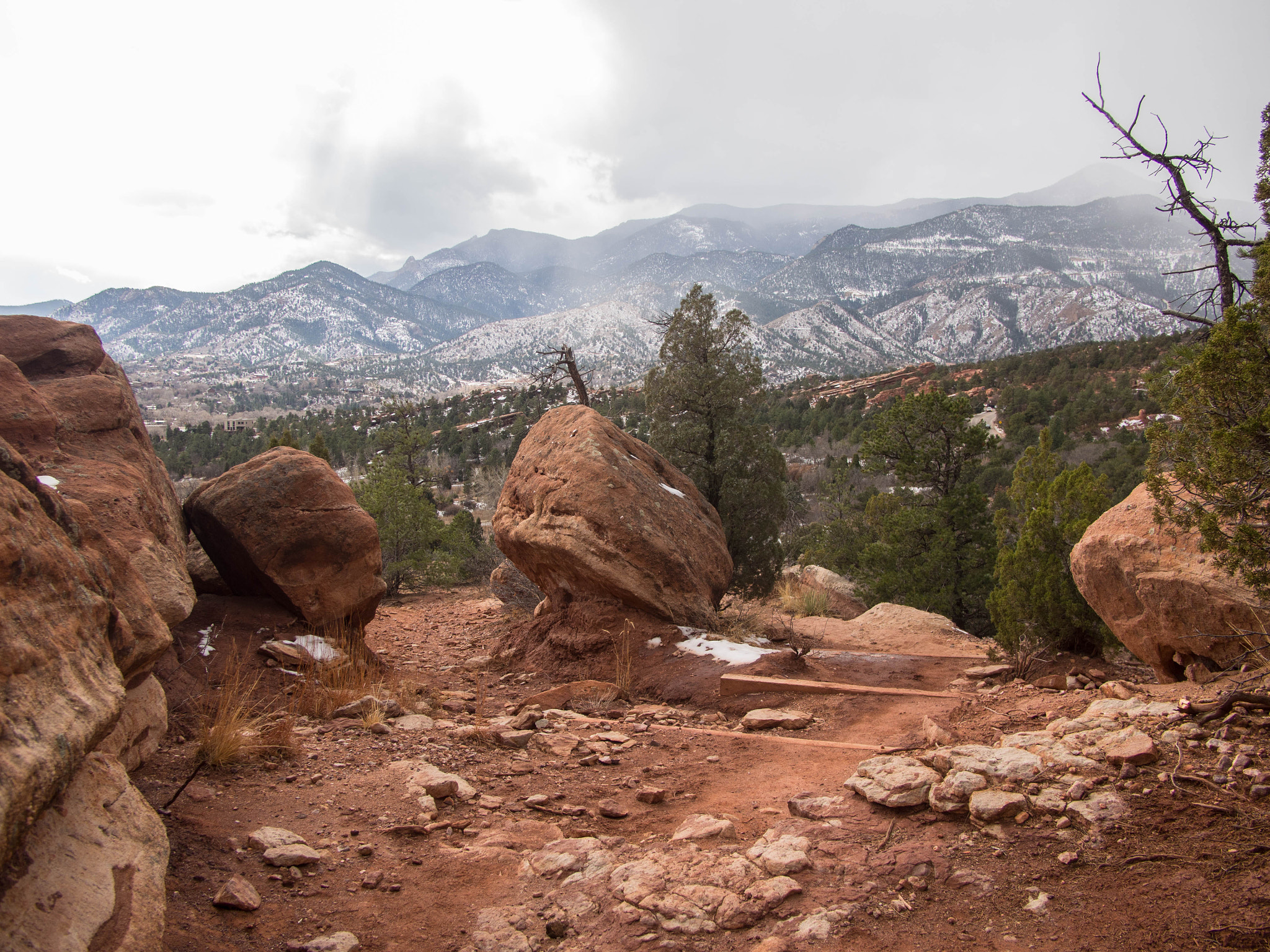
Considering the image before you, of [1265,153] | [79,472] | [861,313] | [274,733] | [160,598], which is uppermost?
[861,313]

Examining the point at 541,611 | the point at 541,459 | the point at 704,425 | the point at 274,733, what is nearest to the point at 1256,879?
the point at 274,733

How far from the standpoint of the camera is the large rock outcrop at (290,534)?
7938 millimetres

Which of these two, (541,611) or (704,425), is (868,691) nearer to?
(541,611)

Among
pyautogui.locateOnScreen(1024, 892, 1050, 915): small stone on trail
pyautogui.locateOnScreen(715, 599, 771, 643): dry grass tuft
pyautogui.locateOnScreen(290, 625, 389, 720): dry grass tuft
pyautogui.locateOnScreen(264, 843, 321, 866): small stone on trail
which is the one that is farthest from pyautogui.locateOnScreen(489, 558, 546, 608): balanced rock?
pyautogui.locateOnScreen(1024, 892, 1050, 915): small stone on trail

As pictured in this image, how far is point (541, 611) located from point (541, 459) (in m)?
2.22

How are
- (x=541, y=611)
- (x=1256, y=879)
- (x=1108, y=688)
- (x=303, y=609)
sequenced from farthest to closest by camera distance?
(x=541, y=611) < (x=303, y=609) < (x=1108, y=688) < (x=1256, y=879)

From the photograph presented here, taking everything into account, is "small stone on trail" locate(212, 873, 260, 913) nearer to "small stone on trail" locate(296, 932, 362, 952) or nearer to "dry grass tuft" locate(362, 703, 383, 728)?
"small stone on trail" locate(296, 932, 362, 952)

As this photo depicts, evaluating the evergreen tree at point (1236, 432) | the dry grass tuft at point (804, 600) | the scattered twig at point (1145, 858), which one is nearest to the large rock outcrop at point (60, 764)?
the scattered twig at point (1145, 858)

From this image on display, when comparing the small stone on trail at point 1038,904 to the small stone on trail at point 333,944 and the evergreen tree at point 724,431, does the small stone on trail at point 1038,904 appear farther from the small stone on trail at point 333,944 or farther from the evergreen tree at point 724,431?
the evergreen tree at point 724,431

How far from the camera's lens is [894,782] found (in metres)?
4.08

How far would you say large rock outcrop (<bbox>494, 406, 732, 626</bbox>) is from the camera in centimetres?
877

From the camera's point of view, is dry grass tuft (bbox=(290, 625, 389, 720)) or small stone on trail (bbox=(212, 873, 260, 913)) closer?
small stone on trail (bbox=(212, 873, 260, 913))

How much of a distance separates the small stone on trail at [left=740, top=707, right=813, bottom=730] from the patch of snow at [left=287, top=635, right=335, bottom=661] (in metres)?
4.63

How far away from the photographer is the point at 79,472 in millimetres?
5816
